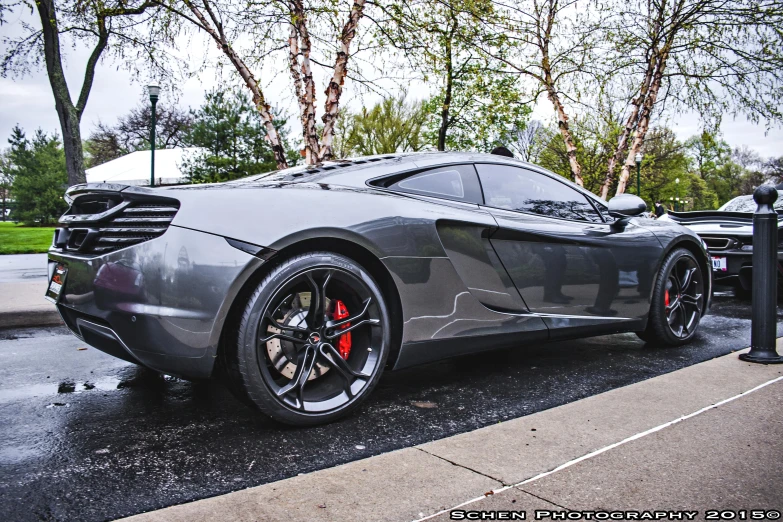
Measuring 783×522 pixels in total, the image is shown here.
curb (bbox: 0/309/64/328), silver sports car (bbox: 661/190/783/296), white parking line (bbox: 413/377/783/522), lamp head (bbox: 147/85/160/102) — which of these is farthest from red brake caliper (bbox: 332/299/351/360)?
lamp head (bbox: 147/85/160/102)

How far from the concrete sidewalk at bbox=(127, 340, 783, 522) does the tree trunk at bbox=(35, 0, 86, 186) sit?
1229 centimetres

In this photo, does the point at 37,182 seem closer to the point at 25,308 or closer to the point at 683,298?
the point at 25,308

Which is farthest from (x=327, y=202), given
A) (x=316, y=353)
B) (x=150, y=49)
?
(x=150, y=49)

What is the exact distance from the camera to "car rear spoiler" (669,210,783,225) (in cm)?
752

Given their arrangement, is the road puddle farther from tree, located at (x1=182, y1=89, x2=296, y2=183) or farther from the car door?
tree, located at (x1=182, y1=89, x2=296, y2=183)

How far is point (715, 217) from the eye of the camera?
311 inches

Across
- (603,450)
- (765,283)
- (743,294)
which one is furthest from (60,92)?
(603,450)

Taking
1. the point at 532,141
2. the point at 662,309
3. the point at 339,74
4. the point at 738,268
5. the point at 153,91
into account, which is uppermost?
the point at 532,141

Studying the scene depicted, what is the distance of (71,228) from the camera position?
290 cm

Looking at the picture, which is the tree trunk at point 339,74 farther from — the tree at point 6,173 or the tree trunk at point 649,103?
the tree at point 6,173

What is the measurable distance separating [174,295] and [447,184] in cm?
156

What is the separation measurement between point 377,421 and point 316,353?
471mm

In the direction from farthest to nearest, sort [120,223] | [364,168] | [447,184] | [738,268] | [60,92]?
[60,92], [738,268], [447,184], [364,168], [120,223]

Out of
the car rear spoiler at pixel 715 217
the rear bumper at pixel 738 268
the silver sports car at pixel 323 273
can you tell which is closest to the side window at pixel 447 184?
the silver sports car at pixel 323 273
